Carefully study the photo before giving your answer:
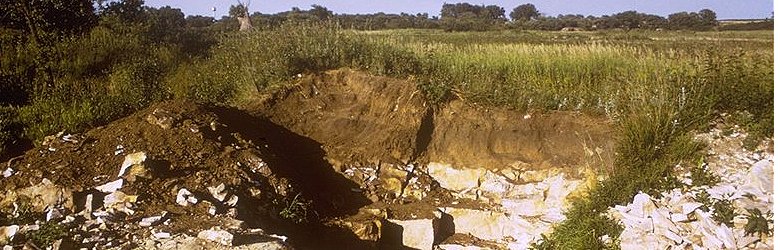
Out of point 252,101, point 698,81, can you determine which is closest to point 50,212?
point 252,101

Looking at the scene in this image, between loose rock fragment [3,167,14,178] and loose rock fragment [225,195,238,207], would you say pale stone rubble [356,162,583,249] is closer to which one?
loose rock fragment [225,195,238,207]

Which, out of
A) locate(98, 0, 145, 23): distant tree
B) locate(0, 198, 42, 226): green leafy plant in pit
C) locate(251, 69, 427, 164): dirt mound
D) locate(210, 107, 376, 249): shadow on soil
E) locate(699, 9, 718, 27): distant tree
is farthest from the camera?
locate(98, 0, 145, 23): distant tree

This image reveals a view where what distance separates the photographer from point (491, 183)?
7.39m

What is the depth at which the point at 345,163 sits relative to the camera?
24.7 ft

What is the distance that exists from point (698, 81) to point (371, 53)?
4126mm

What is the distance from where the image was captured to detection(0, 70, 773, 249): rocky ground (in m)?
5.21

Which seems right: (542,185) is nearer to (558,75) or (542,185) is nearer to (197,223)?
(558,75)

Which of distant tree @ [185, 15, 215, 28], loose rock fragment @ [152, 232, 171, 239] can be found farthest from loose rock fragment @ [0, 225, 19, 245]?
distant tree @ [185, 15, 215, 28]

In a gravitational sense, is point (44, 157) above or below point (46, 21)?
below

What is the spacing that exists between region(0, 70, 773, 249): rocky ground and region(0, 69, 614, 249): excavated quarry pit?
0.06ft

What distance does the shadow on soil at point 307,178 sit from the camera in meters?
6.22

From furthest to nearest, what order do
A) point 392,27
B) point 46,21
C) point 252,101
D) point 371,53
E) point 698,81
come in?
point 392,27
point 46,21
point 371,53
point 252,101
point 698,81

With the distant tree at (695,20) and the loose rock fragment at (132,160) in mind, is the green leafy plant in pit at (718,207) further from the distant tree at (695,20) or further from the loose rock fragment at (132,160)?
the loose rock fragment at (132,160)

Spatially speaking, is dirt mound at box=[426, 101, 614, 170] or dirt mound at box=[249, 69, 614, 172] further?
dirt mound at box=[249, 69, 614, 172]
